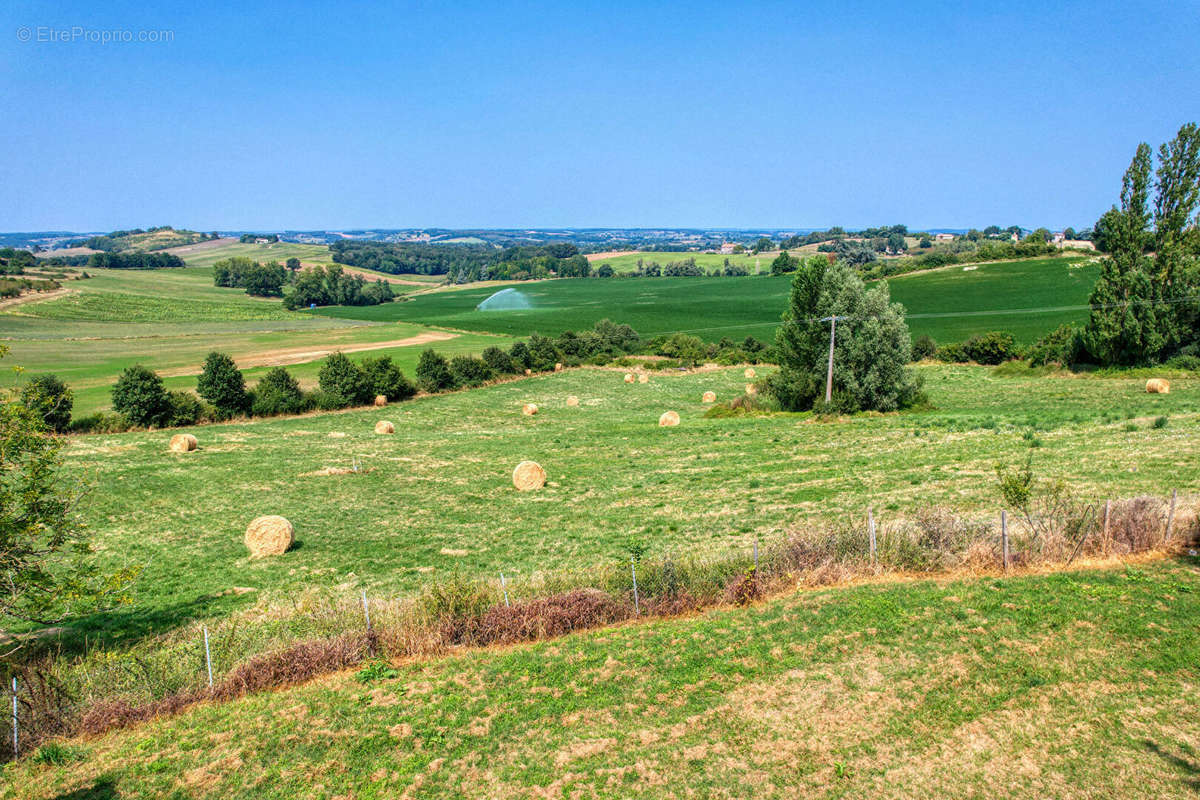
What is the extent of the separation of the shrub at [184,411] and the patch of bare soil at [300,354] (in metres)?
19.9

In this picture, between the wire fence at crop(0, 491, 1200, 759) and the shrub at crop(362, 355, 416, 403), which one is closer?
the wire fence at crop(0, 491, 1200, 759)

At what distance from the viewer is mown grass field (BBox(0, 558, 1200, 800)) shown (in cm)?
914

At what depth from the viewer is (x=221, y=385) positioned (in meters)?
46.6

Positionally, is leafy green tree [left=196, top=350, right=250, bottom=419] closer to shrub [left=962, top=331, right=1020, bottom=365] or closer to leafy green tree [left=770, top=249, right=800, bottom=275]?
shrub [left=962, top=331, right=1020, bottom=365]

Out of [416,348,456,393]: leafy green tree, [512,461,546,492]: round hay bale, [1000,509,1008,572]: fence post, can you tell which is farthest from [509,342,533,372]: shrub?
[1000,509,1008,572]: fence post

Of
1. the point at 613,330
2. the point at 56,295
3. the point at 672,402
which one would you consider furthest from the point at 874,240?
the point at 56,295

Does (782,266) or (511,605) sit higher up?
(782,266)

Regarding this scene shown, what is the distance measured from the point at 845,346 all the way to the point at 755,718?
33.2m

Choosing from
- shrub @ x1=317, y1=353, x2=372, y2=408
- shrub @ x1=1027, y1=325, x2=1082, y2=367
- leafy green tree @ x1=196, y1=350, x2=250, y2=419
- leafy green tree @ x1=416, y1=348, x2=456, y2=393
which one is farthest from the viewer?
leafy green tree @ x1=416, y1=348, x2=456, y2=393

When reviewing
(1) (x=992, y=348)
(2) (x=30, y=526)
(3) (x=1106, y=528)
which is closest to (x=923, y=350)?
(1) (x=992, y=348)

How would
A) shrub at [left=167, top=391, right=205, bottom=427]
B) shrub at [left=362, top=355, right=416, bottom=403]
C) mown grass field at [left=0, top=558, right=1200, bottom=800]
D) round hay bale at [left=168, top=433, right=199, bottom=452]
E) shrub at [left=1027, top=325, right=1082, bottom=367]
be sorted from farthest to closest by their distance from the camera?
shrub at [left=362, top=355, right=416, bottom=403] < shrub at [left=1027, top=325, right=1082, bottom=367] < shrub at [left=167, top=391, right=205, bottom=427] < round hay bale at [left=168, top=433, right=199, bottom=452] < mown grass field at [left=0, top=558, right=1200, bottom=800]

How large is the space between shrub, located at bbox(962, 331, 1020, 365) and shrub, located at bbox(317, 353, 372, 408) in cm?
5178

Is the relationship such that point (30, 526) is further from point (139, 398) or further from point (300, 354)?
point (300, 354)

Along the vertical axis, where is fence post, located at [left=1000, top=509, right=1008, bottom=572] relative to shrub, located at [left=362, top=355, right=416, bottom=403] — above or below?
above
